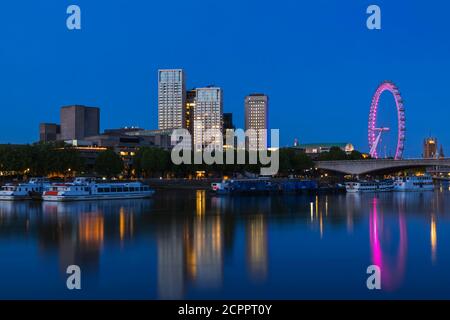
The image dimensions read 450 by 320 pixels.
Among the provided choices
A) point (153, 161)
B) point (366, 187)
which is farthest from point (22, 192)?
point (366, 187)

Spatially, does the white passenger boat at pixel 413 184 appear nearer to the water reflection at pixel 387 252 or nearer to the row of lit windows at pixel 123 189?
the row of lit windows at pixel 123 189

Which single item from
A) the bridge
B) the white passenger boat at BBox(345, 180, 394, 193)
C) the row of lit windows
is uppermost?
the bridge

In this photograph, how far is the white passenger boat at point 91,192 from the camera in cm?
5319

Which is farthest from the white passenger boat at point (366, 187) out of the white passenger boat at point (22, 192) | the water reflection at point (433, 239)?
the water reflection at point (433, 239)

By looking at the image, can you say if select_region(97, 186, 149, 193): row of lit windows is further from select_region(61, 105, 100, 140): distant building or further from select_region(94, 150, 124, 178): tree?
select_region(61, 105, 100, 140): distant building

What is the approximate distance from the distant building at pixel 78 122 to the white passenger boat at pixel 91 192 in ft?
335

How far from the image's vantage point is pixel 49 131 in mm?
167500

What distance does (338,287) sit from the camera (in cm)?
1762

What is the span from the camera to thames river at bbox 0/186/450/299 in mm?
17484

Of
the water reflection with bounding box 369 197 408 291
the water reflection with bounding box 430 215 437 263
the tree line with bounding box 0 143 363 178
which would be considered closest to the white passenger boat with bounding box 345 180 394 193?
the tree line with bounding box 0 143 363 178

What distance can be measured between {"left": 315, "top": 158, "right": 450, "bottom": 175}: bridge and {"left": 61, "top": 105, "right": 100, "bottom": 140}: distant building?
70.6m
